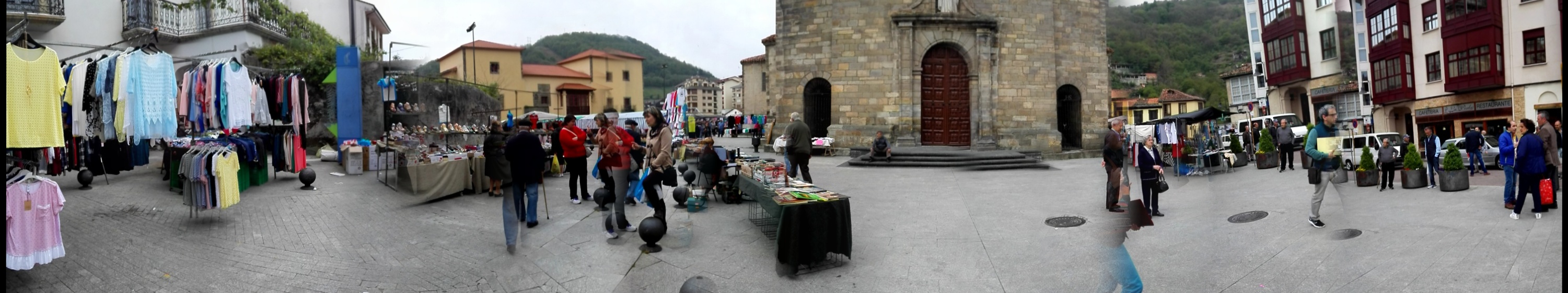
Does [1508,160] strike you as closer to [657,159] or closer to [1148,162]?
[1148,162]

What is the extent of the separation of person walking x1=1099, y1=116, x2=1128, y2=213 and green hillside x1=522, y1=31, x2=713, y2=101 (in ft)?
14.6

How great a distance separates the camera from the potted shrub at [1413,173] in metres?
9.85

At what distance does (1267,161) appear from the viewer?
43.3 feet

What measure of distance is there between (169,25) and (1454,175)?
15.3 metres

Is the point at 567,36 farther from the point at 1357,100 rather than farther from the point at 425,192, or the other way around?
the point at 1357,100

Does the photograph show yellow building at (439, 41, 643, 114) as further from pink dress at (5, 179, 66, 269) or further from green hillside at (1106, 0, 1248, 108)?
green hillside at (1106, 0, 1248, 108)

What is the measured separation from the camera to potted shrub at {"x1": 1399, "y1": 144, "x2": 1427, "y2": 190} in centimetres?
985

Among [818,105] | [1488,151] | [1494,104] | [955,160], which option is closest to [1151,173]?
[1494,104]

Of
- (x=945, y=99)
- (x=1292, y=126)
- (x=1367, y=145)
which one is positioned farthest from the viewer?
(x=945, y=99)

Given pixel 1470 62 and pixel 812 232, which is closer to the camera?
pixel 812 232

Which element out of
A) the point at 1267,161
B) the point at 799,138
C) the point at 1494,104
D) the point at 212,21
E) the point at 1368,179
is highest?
the point at 212,21

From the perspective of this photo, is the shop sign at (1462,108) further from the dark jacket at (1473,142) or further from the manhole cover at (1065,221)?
the manhole cover at (1065,221)

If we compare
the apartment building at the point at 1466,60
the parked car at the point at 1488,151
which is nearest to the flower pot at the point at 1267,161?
the apartment building at the point at 1466,60

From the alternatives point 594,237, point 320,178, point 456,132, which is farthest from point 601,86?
point 456,132
